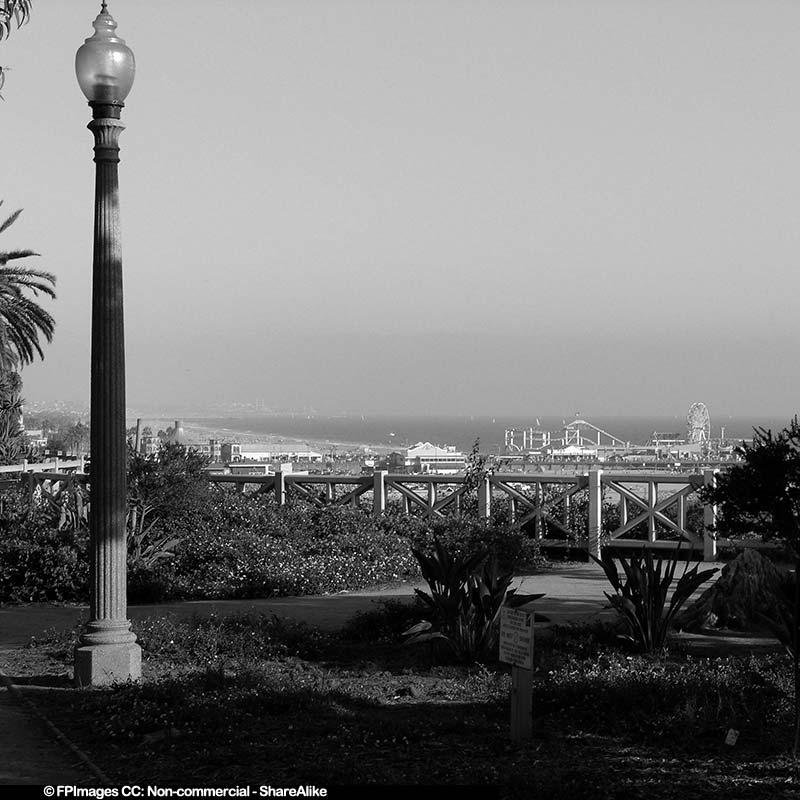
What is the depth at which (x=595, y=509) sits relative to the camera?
17.6 metres

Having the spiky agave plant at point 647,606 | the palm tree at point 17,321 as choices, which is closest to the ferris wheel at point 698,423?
the palm tree at point 17,321

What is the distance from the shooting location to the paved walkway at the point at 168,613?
6.74 metres

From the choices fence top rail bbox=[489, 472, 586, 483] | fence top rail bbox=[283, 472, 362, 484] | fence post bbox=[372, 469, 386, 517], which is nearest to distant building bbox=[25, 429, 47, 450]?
fence top rail bbox=[283, 472, 362, 484]

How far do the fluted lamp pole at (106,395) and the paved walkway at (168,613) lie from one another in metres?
0.71

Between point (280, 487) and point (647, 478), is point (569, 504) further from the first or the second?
point (280, 487)

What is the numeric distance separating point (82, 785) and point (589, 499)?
1243cm

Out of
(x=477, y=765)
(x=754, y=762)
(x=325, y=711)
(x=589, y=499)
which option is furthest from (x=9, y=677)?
(x=589, y=499)

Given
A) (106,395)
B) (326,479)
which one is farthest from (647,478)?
(106,395)

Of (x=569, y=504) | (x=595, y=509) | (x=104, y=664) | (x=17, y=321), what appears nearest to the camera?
(x=104, y=664)

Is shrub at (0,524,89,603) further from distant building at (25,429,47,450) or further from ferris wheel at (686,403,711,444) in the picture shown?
ferris wheel at (686,403,711,444)

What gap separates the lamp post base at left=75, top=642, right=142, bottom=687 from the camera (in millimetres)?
8672

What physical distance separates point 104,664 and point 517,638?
11.2 ft

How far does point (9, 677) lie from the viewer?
9289mm

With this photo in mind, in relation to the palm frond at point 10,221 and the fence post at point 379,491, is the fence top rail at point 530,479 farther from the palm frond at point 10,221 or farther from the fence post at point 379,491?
the palm frond at point 10,221
